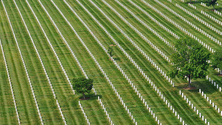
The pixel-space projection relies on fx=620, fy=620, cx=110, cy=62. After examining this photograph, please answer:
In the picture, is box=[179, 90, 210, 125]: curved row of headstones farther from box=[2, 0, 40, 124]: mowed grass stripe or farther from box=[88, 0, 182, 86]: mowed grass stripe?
box=[2, 0, 40, 124]: mowed grass stripe

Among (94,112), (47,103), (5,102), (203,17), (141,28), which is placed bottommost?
(5,102)

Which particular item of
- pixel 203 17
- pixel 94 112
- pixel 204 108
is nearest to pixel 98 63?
pixel 94 112

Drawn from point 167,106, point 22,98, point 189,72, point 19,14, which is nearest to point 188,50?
point 189,72

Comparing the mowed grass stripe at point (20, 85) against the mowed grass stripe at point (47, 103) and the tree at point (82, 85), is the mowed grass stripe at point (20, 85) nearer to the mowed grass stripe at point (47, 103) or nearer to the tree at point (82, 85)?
the mowed grass stripe at point (47, 103)

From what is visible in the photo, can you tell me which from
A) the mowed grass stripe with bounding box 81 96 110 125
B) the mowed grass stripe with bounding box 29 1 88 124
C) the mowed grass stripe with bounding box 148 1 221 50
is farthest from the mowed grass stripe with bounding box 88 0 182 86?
the mowed grass stripe with bounding box 81 96 110 125

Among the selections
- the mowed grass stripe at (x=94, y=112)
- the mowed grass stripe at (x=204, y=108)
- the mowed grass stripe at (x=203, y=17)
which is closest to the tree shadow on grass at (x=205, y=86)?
the mowed grass stripe at (x=204, y=108)

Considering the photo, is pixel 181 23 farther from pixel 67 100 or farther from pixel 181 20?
pixel 67 100

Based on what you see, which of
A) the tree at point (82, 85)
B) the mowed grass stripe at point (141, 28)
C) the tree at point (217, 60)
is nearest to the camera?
the tree at point (82, 85)
